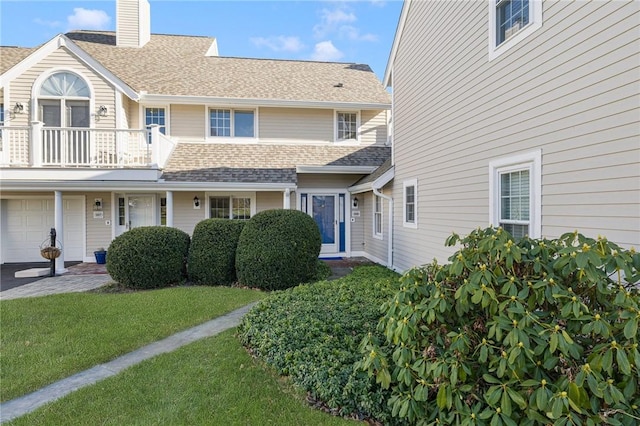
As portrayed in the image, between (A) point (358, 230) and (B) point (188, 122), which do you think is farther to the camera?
(A) point (358, 230)

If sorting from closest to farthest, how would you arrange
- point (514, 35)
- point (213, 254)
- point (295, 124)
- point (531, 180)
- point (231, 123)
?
1. point (531, 180)
2. point (514, 35)
3. point (213, 254)
4. point (231, 123)
5. point (295, 124)

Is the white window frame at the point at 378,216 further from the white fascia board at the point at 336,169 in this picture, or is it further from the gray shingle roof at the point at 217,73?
the gray shingle roof at the point at 217,73

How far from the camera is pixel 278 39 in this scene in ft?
51.6

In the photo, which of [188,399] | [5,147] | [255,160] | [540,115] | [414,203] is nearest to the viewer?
[188,399]

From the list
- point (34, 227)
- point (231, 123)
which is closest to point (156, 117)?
point (231, 123)

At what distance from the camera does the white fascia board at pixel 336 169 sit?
11836mm

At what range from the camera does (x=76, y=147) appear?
33.1 ft

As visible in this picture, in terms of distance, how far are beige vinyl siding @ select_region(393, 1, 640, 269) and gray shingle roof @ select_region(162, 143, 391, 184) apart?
449cm

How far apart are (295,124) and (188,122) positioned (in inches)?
150

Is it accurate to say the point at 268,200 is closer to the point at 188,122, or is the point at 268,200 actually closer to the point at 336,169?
the point at 336,169

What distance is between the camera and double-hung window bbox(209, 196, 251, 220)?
1186cm

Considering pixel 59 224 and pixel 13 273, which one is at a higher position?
pixel 59 224

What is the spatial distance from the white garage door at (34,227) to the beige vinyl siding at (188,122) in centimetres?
399

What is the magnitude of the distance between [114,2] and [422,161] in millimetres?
13230
